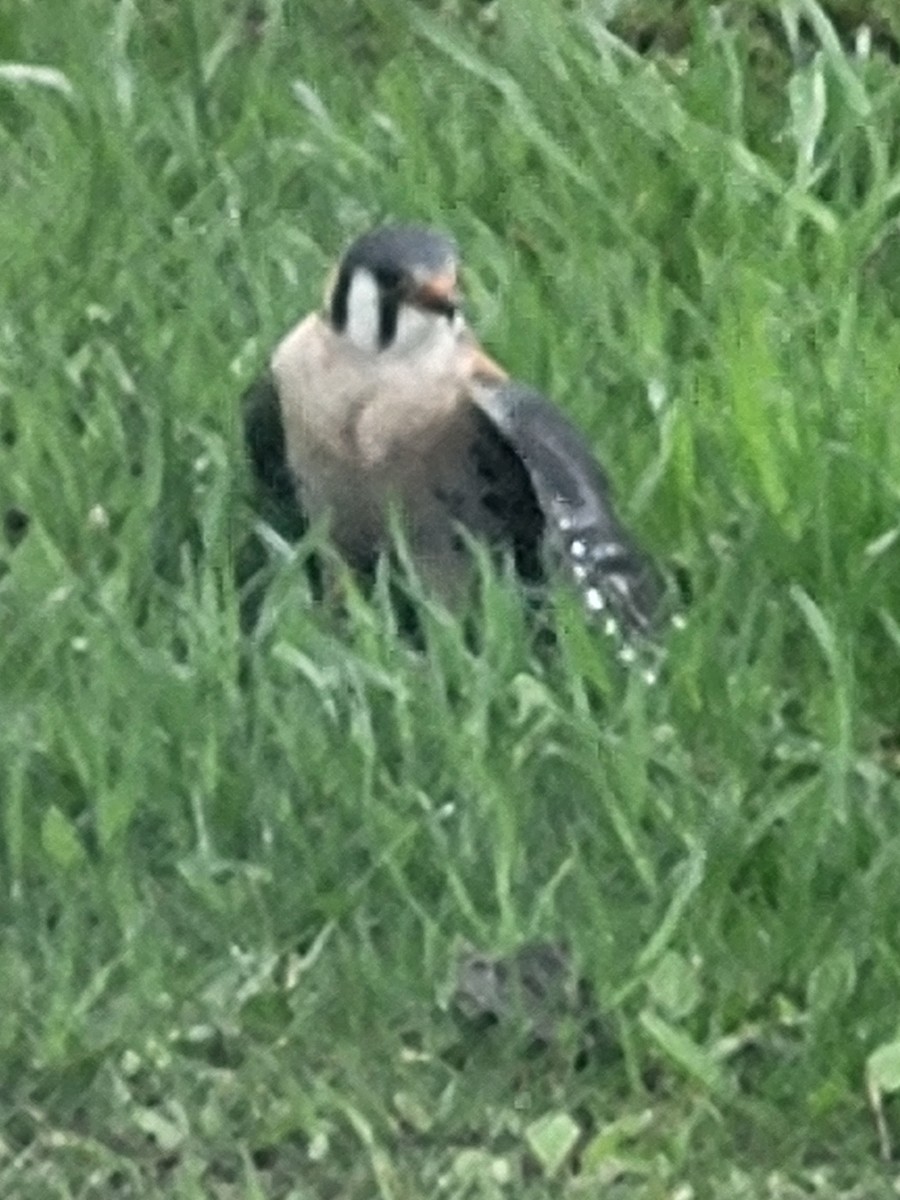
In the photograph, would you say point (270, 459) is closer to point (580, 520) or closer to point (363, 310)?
point (363, 310)

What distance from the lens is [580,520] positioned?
3.05 m

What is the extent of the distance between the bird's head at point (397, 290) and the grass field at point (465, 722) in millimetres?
255

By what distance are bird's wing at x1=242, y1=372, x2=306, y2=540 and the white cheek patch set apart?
143mm

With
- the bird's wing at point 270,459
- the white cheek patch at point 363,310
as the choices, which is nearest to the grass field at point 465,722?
the bird's wing at point 270,459

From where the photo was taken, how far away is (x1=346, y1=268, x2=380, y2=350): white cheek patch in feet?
10.4

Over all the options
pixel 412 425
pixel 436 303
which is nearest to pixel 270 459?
pixel 412 425

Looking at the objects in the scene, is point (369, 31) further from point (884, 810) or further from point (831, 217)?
point (884, 810)

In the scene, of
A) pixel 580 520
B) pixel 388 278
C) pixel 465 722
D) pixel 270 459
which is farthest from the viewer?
pixel 270 459

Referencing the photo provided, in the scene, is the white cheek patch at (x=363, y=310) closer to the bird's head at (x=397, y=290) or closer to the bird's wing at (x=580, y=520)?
the bird's head at (x=397, y=290)

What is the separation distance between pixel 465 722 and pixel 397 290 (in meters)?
0.56

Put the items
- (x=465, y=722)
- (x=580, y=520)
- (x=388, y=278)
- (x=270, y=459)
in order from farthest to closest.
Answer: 1. (x=270, y=459)
2. (x=388, y=278)
3. (x=580, y=520)
4. (x=465, y=722)

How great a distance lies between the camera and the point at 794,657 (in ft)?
10.1

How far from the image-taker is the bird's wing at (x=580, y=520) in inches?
119

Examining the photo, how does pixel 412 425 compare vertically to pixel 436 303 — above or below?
below
